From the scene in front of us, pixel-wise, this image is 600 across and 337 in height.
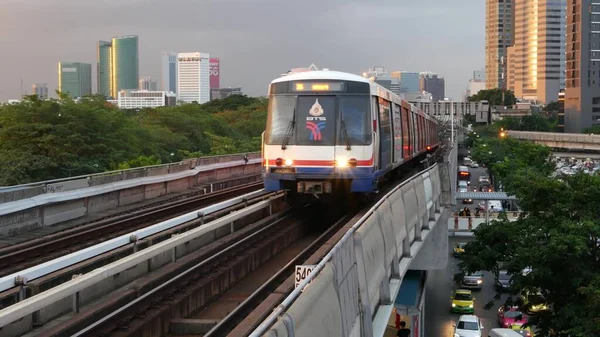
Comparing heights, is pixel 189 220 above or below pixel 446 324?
above

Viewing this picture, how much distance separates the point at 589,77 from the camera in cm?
11006

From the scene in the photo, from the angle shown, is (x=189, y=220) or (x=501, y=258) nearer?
(x=189, y=220)

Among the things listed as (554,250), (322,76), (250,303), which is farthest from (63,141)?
(250,303)

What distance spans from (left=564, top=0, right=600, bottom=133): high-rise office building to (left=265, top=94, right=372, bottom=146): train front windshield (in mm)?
98713

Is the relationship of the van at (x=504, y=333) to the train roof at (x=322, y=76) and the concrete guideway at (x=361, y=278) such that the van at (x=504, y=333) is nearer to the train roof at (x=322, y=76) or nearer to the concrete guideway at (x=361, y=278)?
the concrete guideway at (x=361, y=278)

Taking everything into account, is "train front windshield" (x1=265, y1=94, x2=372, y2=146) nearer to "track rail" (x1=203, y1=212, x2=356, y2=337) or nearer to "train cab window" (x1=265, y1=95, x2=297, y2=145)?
"train cab window" (x1=265, y1=95, x2=297, y2=145)

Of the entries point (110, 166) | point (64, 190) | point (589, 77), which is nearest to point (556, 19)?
point (589, 77)

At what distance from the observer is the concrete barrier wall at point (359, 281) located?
6.13 m

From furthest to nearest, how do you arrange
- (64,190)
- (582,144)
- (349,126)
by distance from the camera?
(582,144) → (64,190) → (349,126)

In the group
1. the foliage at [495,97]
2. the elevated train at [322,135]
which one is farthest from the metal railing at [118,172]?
the foliage at [495,97]

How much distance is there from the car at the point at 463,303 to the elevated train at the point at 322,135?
50.0ft

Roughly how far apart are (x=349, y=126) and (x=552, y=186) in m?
7.78

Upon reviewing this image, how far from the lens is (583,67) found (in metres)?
110

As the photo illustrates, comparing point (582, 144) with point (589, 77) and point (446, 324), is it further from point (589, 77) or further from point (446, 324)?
point (446, 324)
